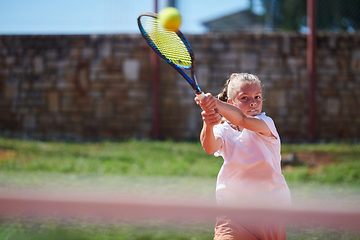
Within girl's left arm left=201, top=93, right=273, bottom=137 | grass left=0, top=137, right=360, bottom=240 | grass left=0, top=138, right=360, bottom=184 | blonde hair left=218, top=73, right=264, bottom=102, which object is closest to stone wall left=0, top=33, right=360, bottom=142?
grass left=0, top=137, right=360, bottom=240

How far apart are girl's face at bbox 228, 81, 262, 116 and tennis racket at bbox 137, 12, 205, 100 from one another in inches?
14.9

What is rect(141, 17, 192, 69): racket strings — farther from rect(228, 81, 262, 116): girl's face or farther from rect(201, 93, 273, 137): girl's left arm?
rect(201, 93, 273, 137): girl's left arm

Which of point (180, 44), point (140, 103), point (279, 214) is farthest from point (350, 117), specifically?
point (279, 214)

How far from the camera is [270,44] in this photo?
767cm

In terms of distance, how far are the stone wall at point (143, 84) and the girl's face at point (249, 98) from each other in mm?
5529

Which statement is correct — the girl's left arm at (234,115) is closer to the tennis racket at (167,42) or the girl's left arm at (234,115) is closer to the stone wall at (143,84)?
the tennis racket at (167,42)

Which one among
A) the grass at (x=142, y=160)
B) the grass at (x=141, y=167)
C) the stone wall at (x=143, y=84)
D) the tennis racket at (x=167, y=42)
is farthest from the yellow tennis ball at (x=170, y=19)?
the stone wall at (x=143, y=84)

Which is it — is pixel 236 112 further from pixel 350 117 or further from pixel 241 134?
pixel 350 117

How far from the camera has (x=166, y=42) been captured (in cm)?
241

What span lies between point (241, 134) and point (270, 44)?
5888 millimetres

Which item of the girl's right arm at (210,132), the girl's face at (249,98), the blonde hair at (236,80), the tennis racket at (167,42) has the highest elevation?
the tennis racket at (167,42)

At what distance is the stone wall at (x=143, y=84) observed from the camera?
757 centimetres

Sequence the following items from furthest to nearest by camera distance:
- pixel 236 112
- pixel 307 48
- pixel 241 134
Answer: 1. pixel 307 48
2. pixel 241 134
3. pixel 236 112

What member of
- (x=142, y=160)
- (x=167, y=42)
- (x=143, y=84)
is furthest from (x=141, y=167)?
(x=167, y=42)
